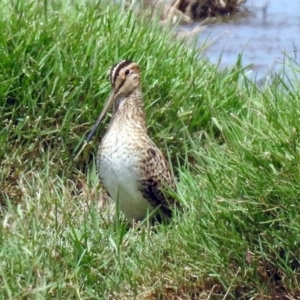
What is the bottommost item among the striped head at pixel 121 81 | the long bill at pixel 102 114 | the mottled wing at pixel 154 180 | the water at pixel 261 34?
the water at pixel 261 34

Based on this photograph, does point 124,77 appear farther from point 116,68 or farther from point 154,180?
point 154,180

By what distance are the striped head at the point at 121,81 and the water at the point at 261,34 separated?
2.87m

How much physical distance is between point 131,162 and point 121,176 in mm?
94

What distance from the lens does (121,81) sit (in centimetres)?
634

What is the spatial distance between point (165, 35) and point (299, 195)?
7.38 ft

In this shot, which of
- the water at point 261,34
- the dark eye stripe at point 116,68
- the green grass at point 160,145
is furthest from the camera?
the water at point 261,34

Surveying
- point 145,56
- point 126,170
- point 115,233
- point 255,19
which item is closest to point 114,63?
point 145,56

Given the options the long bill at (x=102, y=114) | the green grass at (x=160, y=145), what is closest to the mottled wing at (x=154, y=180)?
the green grass at (x=160, y=145)

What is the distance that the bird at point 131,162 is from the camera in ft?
20.2

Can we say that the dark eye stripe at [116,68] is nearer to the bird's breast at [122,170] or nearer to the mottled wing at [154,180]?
the bird's breast at [122,170]

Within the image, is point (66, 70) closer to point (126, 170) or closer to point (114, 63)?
point (114, 63)

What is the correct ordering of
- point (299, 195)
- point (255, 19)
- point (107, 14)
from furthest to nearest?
point (255, 19)
point (107, 14)
point (299, 195)

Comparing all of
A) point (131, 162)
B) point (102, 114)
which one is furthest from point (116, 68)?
point (131, 162)

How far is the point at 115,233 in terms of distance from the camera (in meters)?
5.66
